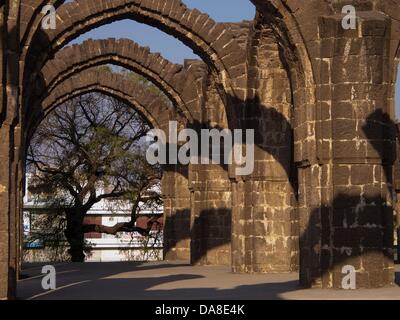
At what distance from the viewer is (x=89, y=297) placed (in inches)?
456

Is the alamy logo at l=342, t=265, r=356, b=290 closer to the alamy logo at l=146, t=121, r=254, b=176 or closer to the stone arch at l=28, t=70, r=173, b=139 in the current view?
the alamy logo at l=146, t=121, r=254, b=176

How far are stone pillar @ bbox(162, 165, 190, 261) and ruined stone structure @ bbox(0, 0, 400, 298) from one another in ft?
7.02

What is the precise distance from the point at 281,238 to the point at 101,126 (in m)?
13.9

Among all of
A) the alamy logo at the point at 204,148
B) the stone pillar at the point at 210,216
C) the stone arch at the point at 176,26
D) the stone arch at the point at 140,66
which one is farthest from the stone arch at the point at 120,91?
the stone arch at the point at 176,26

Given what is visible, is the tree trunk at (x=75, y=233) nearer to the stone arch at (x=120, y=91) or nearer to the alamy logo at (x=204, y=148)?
the alamy logo at (x=204, y=148)

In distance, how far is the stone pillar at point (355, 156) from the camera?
12.0 m

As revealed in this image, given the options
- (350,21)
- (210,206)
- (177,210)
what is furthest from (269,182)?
Result: (177,210)

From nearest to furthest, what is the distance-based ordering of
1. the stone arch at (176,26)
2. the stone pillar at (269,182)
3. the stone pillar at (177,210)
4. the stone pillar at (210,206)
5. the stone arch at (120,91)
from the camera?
the stone pillar at (269,182) → the stone arch at (176,26) → the stone pillar at (210,206) → the stone arch at (120,91) → the stone pillar at (177,210)

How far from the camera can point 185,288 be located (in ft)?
43.6

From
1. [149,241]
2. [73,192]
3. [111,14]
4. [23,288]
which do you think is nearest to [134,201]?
[73,192]

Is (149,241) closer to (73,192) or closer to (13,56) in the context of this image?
(73,192)

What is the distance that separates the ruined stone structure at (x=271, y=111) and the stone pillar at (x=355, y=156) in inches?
0.6

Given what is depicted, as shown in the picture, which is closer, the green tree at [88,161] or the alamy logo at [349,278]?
the alamy logo at [349,278]

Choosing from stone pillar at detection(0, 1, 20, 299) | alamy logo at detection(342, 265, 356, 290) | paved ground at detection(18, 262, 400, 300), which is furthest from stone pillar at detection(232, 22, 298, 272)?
stone pillar at detection(0, 1, 20, 299)
